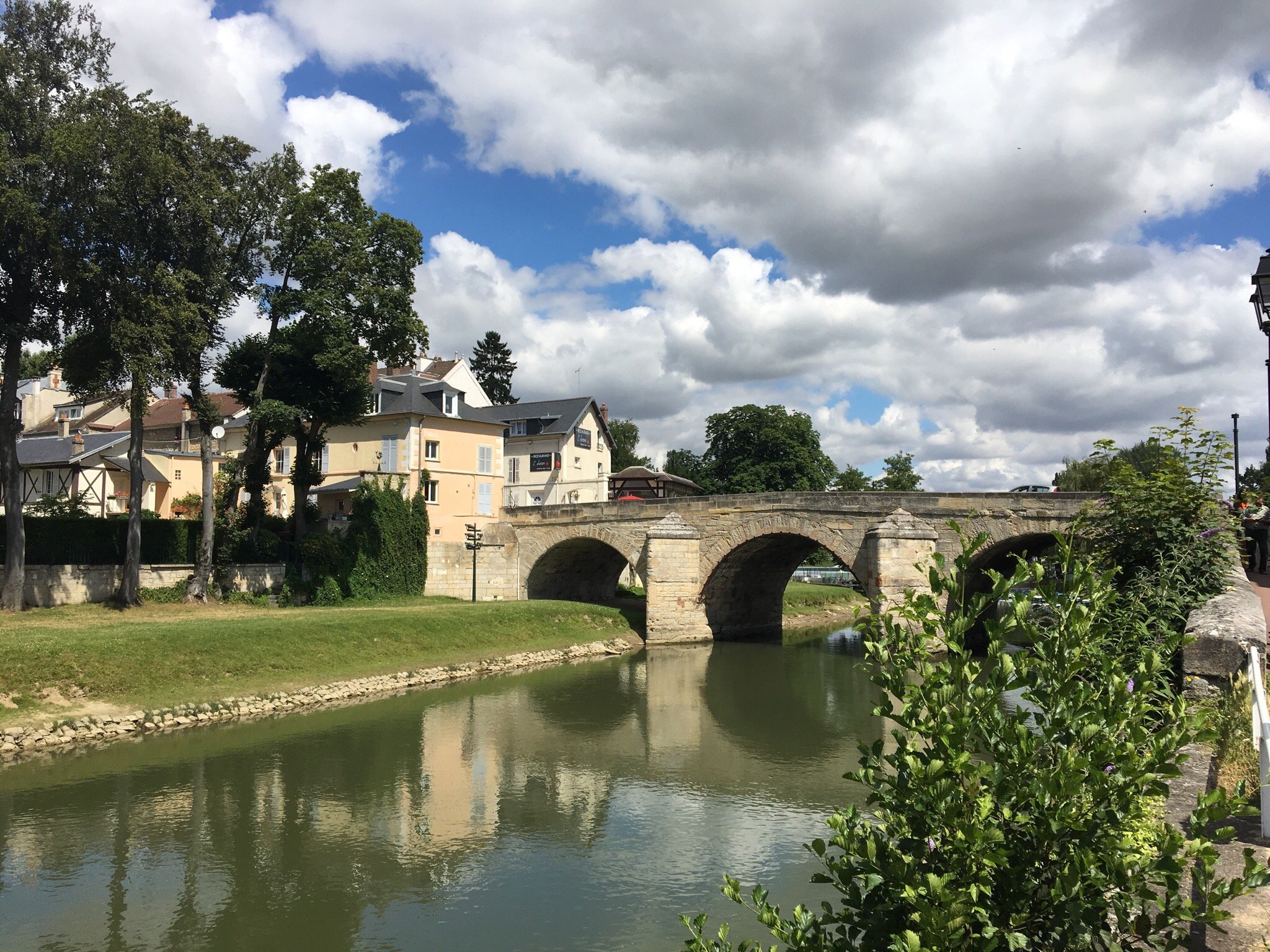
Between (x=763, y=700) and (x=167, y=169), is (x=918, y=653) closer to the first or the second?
(x=763, y=700)

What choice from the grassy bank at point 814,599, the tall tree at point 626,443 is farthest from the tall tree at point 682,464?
the grassy bank at point 814,599

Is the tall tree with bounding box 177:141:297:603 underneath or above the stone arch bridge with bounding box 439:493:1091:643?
above

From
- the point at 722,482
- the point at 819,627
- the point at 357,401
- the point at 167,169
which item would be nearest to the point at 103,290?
the point at 167,169

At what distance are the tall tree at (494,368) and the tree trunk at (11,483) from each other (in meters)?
45.6

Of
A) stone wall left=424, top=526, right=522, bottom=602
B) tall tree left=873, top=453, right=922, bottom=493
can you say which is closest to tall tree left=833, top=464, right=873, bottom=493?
tall tree left=873, top=453, right=922, bottom=493

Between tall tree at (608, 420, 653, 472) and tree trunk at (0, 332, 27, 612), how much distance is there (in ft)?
196

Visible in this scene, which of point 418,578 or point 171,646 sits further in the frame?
point 418,578

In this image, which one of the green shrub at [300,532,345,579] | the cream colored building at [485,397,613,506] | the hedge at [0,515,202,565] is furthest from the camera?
the cream colored building at [485,397,613,506]

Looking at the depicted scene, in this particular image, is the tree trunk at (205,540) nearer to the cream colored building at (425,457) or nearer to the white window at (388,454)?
the cream colored building at (425,457)

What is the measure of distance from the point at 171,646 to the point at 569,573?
21.7 meters

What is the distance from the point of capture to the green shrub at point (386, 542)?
1304 inches

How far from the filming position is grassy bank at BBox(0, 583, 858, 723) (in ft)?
55.6

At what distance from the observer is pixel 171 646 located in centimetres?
1925

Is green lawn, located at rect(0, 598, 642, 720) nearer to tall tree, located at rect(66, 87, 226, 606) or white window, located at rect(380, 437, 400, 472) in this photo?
tall tree, located at rect(66, 87, 226, 606)
